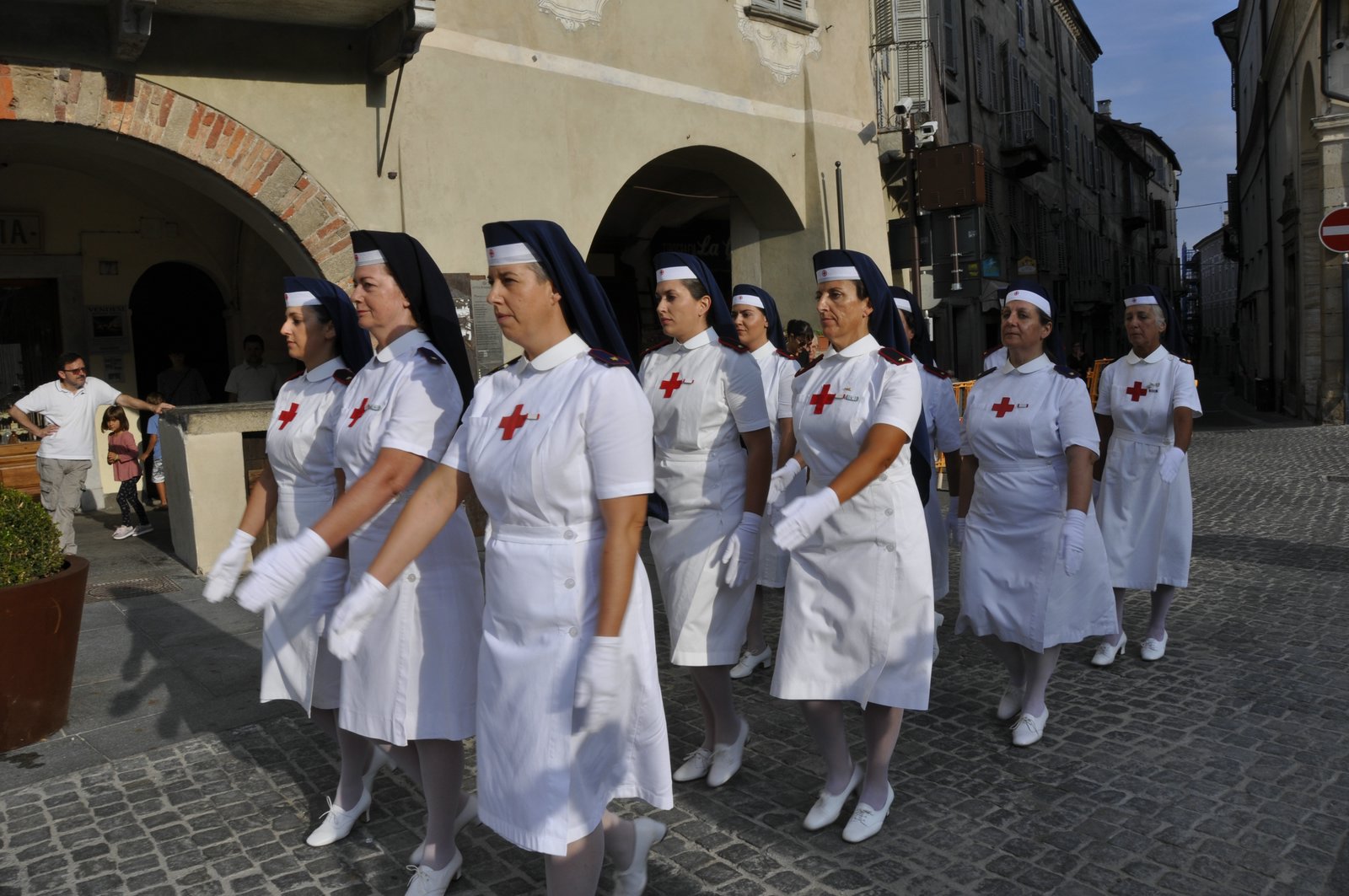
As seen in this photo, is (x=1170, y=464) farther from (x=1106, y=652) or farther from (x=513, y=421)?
(x=513, y=421)

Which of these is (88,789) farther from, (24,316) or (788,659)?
(24,316)

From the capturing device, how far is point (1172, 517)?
5953 millimetres

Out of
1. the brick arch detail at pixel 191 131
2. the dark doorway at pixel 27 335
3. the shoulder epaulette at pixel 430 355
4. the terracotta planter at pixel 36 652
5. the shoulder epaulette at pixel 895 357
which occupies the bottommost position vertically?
the terracotta planter at pixel 36 652

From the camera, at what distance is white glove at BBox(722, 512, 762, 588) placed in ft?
13.4

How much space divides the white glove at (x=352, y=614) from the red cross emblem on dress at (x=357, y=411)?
759 millimetres

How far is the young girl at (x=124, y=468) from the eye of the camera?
10.7 m

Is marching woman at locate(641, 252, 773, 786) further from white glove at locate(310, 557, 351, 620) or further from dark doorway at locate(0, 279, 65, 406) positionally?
dark doorway at locate(0, 279, 65, 406)

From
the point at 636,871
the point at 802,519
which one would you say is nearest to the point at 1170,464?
the point at 802,519

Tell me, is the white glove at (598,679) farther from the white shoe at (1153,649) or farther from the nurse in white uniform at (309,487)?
the white shoe at (1153,649)

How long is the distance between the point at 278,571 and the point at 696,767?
6.55 ft

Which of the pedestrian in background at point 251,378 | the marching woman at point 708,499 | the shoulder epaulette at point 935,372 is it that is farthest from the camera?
the pedestrian in background at point 251,378

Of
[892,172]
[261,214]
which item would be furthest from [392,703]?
[892,172]

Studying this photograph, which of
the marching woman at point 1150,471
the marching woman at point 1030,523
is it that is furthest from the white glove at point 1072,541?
the marching woman at point 1150,471

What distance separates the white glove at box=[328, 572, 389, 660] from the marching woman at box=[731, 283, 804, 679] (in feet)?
8.43
